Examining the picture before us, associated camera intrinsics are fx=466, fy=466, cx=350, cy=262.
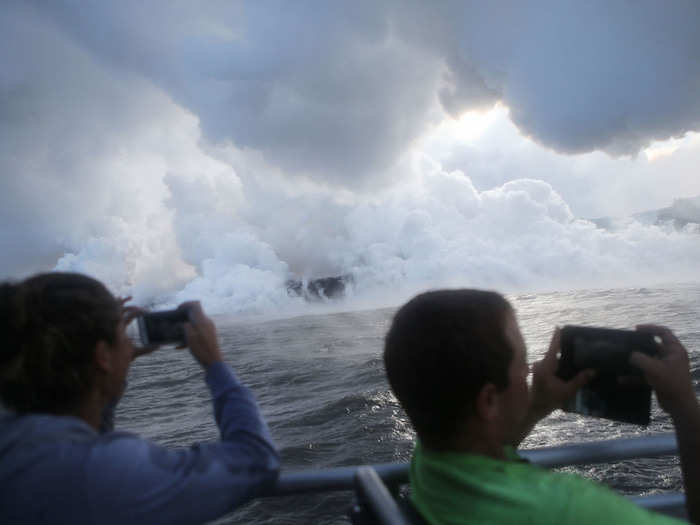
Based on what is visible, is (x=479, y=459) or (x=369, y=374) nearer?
(x=479, y=459)

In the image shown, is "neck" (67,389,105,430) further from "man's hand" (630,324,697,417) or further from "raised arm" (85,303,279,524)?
"man's hand" (630,324,697,417)

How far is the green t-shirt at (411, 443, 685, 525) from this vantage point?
3.20 ft

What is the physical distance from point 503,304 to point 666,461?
7.97 m

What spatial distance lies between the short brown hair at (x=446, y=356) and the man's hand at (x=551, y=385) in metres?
0.45

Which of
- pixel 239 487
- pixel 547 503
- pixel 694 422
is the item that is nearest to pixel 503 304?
pixel 547 503

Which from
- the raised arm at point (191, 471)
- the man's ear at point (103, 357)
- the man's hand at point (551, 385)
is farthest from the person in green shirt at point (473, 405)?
the man's ear at point (103, 357)

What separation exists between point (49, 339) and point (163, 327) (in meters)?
0.46

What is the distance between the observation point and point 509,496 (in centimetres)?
103

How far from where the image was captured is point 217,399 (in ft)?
4.83

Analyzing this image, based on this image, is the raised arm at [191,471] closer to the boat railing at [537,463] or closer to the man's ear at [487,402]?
the boat railing at [537,463]

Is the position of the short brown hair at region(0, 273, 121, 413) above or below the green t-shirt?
above

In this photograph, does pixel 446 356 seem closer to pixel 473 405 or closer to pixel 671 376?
pixel 473 405

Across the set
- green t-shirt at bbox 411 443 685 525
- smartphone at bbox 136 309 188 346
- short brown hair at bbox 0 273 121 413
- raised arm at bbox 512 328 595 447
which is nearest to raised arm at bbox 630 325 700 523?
raised arm at bbox 512 328 595 447

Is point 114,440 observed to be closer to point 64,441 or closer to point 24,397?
point 64,441
